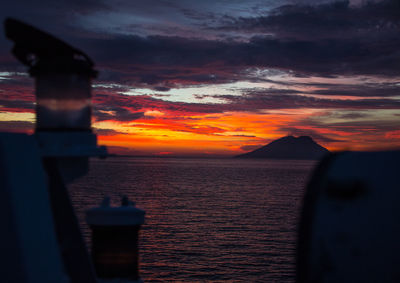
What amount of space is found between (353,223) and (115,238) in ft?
13.9

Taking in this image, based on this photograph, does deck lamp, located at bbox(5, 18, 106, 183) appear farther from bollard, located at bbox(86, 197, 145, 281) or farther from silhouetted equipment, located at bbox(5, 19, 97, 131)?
bollard, located at bbox(86, 197, 145, 281)

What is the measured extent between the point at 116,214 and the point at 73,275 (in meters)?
1.19

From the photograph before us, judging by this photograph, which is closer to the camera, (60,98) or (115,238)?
(60,98)

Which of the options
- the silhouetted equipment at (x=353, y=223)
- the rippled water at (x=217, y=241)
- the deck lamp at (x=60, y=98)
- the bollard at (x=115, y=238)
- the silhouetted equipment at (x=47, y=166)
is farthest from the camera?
the rippled water at (x=217, y=241)

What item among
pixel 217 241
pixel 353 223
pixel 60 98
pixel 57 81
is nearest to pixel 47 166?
pixel 60 98

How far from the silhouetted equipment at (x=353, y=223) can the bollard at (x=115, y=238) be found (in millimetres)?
3402

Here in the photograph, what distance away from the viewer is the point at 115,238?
252 inches

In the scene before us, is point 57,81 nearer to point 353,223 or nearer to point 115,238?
point 115,238

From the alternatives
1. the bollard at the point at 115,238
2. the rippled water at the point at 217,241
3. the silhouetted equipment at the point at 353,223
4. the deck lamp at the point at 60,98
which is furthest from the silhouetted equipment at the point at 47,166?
the rippled water at the point at 217,241

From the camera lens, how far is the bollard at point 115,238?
6.31 m

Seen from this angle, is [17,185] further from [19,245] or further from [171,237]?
[171,237]

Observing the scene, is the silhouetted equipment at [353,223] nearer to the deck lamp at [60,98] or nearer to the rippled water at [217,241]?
the deck lamp at [60,98]

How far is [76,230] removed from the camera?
20.1ft

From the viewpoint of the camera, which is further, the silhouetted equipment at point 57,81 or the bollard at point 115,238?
the bollard at point 115,238
